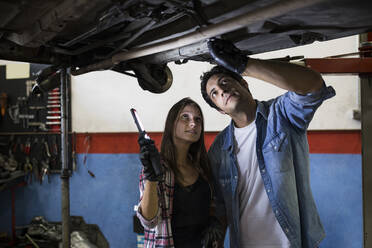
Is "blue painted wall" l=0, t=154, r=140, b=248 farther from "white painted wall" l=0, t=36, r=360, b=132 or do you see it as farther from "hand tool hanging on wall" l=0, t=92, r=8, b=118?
"hand tool hanging on wall" l=0, t=92, r=8, b=118

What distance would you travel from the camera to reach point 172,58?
49.4 inches

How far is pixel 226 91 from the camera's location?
1302mm

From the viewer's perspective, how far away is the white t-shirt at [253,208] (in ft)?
3.91

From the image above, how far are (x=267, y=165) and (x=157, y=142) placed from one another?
188 centimetres

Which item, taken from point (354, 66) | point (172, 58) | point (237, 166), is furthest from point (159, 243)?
point (354, 66)

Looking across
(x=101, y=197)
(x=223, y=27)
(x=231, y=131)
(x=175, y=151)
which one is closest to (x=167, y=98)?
(x=101, y=197)

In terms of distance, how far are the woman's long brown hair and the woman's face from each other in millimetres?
21

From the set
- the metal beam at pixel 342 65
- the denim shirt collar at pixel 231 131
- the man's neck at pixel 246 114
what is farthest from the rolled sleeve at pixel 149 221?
the metal beam at pixel 342 65

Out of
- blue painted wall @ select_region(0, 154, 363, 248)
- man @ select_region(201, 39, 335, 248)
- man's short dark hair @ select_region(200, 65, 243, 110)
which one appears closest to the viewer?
man @ select_region(201, 39, 335, 248)

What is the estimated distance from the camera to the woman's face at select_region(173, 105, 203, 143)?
1.44 meters

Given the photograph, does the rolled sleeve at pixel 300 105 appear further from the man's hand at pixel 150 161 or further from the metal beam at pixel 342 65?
the man's hand at pixel 150 161

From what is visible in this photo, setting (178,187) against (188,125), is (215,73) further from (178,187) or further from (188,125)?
(178,187)

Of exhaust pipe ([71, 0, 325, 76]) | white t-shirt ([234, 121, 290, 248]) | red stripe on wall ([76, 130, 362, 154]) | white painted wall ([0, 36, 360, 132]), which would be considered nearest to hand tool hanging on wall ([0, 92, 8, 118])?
white painted wall ([0, 36, 360, 132])

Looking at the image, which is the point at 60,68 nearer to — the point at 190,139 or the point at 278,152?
the point at 190,139
